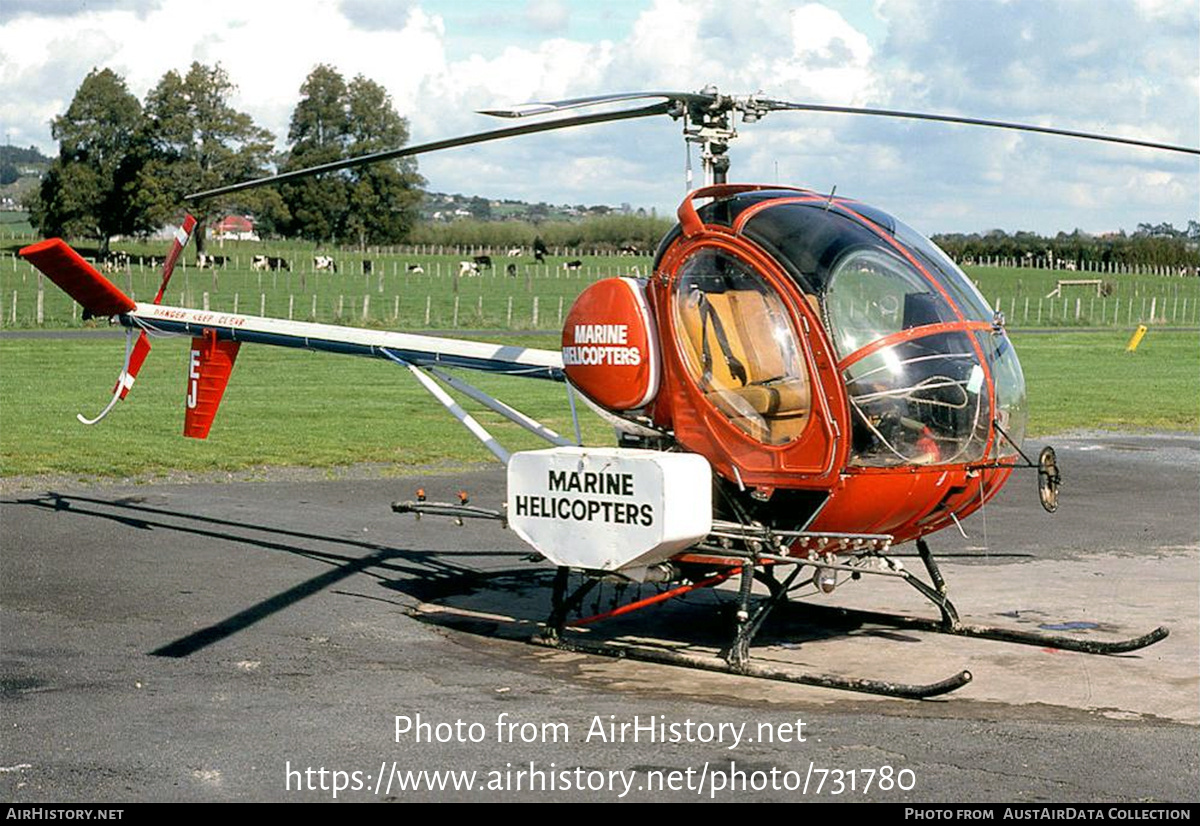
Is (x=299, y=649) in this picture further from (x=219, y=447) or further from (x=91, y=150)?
(x=91, y=150)

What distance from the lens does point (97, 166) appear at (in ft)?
295

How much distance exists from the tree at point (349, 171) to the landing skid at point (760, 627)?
86.4m

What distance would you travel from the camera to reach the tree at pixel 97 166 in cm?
8806

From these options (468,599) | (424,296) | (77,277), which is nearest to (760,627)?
(468,599)

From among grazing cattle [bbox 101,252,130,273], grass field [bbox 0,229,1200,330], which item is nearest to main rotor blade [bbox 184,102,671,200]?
grass field [bbox 0,229,1200,330]

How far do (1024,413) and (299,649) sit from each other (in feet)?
16.4

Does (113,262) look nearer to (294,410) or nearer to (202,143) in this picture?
(202,143)

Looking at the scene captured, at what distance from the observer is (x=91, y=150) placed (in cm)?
9094

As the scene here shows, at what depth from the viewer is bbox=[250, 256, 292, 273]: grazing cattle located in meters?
89.4

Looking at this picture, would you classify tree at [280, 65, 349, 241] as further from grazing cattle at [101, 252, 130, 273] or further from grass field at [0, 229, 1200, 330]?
grazing cattle at [101, 252, 130, 273]

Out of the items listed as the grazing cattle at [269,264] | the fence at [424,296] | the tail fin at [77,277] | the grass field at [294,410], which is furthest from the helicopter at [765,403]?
the grazing cattle at [269,264]

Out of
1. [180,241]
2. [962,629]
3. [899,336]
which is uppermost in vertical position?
[180,241]

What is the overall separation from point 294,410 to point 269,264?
230ft

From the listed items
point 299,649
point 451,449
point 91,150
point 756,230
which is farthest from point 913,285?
point 91,150
